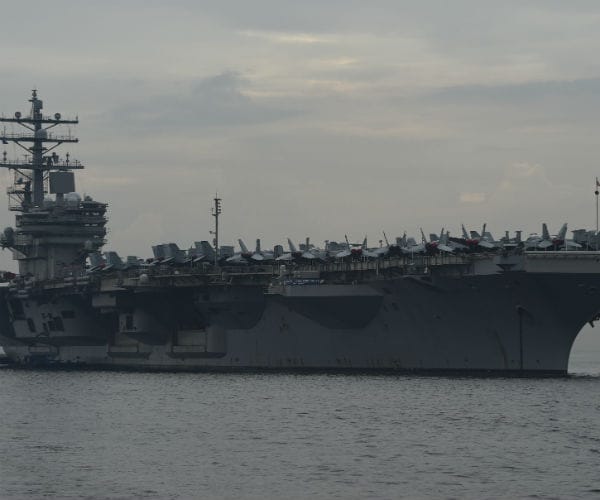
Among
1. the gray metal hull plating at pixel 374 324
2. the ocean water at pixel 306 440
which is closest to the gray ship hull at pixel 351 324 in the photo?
the gray metal hull plating at pixel 374 324

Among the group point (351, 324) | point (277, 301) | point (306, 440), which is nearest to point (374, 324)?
point (351, 324)

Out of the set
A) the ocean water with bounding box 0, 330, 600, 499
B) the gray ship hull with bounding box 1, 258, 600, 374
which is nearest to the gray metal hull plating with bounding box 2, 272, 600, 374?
the gray ship hull with bounding box 1, 258, 600, 374

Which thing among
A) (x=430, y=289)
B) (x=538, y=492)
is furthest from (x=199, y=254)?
(x=538, y=492)

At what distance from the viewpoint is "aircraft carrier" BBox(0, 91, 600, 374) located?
45.8 metres

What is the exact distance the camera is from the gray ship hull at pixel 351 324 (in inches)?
1802

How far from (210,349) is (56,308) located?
11.1 m

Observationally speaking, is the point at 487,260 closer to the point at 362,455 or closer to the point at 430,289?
the point at 430,289

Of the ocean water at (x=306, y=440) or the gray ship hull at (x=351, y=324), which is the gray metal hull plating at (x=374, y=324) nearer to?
the gray ship hull at (x=351, y=324)

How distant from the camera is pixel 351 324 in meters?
51.0

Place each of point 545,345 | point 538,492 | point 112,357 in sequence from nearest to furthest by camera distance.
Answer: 1. point 538,492
2. point 545,345
3. point 112,357

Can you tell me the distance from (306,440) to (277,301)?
19575 millimetres

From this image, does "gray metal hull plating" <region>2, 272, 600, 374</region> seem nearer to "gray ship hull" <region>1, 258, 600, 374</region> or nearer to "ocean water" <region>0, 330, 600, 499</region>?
"gray ship hull" <region>1, 258, 600, 374</region>

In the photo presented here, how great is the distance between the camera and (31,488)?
1049 inches

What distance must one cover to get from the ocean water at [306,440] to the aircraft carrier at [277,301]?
1773 millimetres
